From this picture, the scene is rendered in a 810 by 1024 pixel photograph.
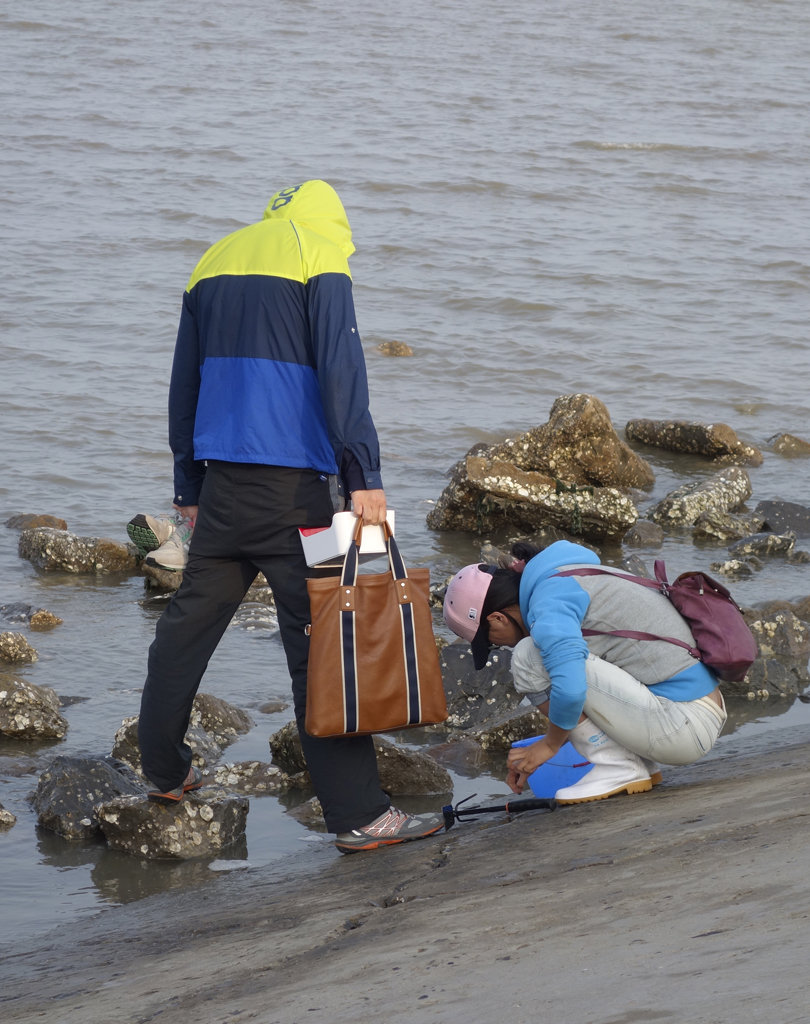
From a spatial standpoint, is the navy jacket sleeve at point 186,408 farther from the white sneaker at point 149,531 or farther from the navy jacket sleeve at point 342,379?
the white sneaker at point 149,531

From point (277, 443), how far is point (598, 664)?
118 cm

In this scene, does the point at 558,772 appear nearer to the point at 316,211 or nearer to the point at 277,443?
the point at 277,443

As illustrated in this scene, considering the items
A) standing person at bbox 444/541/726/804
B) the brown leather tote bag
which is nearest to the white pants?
standing person at bbox 444/541/726/804

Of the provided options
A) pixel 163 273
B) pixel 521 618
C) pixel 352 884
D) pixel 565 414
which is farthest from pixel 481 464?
pixel 163 273

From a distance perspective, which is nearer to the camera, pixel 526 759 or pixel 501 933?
pixel 501 933


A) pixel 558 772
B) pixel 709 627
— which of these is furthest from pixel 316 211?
pixel 558 772

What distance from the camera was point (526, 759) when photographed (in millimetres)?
4047

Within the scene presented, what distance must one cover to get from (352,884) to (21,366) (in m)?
8.88

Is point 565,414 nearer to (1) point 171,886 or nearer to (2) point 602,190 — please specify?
(1) point 171,886

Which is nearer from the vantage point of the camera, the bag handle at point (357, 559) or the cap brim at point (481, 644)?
the bag handle at point (357, 559)

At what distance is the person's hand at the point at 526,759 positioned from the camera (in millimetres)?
4016

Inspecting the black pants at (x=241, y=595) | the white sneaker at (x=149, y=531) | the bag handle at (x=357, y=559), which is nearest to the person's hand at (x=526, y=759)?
the black pants at (x=241, y=595)

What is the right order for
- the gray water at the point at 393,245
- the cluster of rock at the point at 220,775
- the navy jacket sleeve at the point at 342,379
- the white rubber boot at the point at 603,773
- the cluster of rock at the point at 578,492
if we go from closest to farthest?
the navy jacket sleeve at the point at 342,379 → the white rubber boot at the point at 603,773 → the cluster of rock at the point at 220,775 → the gray water at the point at 393,245 → the cluster of rock at the point at 578,492

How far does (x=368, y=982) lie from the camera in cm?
256
